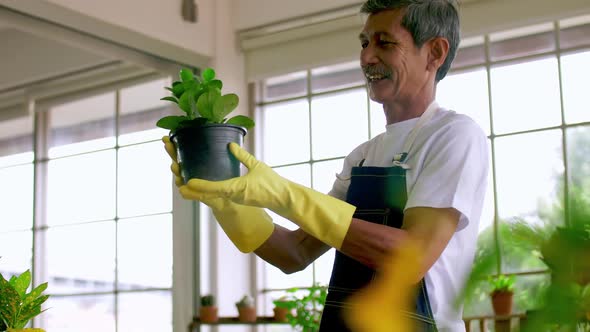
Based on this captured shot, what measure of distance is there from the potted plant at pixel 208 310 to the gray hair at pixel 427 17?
3403 mm

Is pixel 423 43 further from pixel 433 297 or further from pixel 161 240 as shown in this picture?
pixel 161 240

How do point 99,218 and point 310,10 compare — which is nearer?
point 310,10

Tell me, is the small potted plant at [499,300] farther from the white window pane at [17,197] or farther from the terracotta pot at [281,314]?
the white window pane at [17,197]

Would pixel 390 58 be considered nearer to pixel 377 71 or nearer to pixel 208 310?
pixel 377 71

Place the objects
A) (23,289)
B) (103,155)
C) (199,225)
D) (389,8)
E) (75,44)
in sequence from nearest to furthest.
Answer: (23,289)
(389,8)
(75,44)
(199,225)
(103,155)

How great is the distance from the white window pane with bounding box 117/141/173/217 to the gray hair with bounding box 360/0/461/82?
12.5 ft

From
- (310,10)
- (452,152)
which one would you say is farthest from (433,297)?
(310,10)

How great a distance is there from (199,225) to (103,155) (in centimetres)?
Answer: 86

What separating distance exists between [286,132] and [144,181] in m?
0.96

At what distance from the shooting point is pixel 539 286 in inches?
12.1

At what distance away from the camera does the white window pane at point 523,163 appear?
417cm

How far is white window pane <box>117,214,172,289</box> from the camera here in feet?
17.6

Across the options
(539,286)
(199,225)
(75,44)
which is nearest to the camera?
(539,286)

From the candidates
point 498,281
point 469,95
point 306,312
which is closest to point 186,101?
point 498,281
